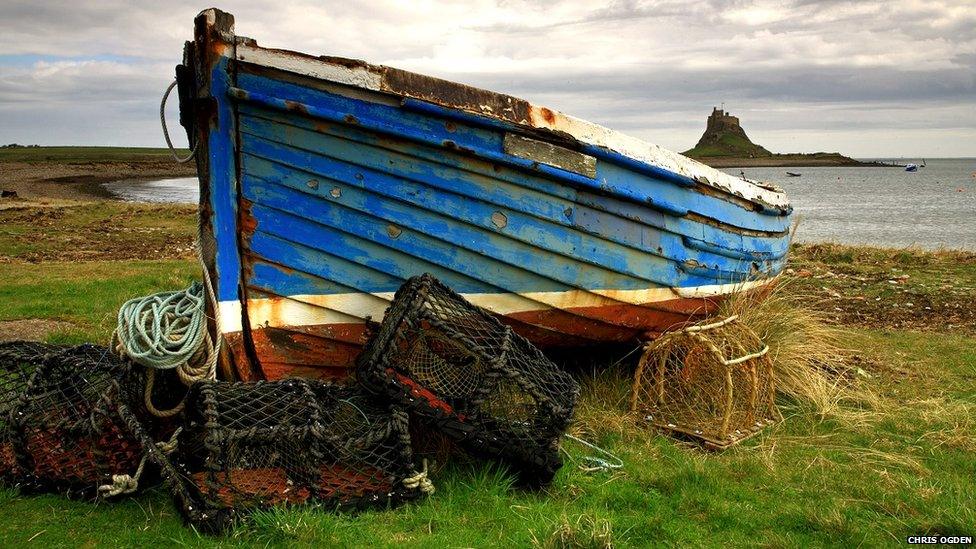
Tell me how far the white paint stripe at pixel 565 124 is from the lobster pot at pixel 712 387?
109cm

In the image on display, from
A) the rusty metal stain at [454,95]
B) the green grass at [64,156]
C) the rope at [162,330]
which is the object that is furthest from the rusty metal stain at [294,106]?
the green grass at [64,156]

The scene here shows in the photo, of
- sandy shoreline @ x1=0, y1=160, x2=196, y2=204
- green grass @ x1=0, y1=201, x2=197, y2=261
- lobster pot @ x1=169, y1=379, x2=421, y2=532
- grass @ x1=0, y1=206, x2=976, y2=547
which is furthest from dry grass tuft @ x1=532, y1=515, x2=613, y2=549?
sandy shoreline @ x1=0, y1=160, x2=196, y2=204

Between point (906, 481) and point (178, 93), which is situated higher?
point (178, 93)

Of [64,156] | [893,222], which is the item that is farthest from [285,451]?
[64,156]

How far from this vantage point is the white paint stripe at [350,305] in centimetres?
456

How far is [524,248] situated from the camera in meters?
4.99

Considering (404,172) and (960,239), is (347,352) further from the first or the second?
(960,239)

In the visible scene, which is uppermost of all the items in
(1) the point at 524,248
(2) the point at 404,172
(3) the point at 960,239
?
(2) the point at 404,172

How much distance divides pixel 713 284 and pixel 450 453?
2.76 meters

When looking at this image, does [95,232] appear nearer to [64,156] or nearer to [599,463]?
[599,463]

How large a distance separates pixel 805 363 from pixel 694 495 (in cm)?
255

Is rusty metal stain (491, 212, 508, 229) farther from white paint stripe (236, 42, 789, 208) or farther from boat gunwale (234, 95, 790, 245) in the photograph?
white paint stripe (236, 42, 789, 208)

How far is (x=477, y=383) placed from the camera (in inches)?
165

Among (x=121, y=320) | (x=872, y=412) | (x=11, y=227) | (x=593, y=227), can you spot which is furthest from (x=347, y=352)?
(x=11, y=227)
